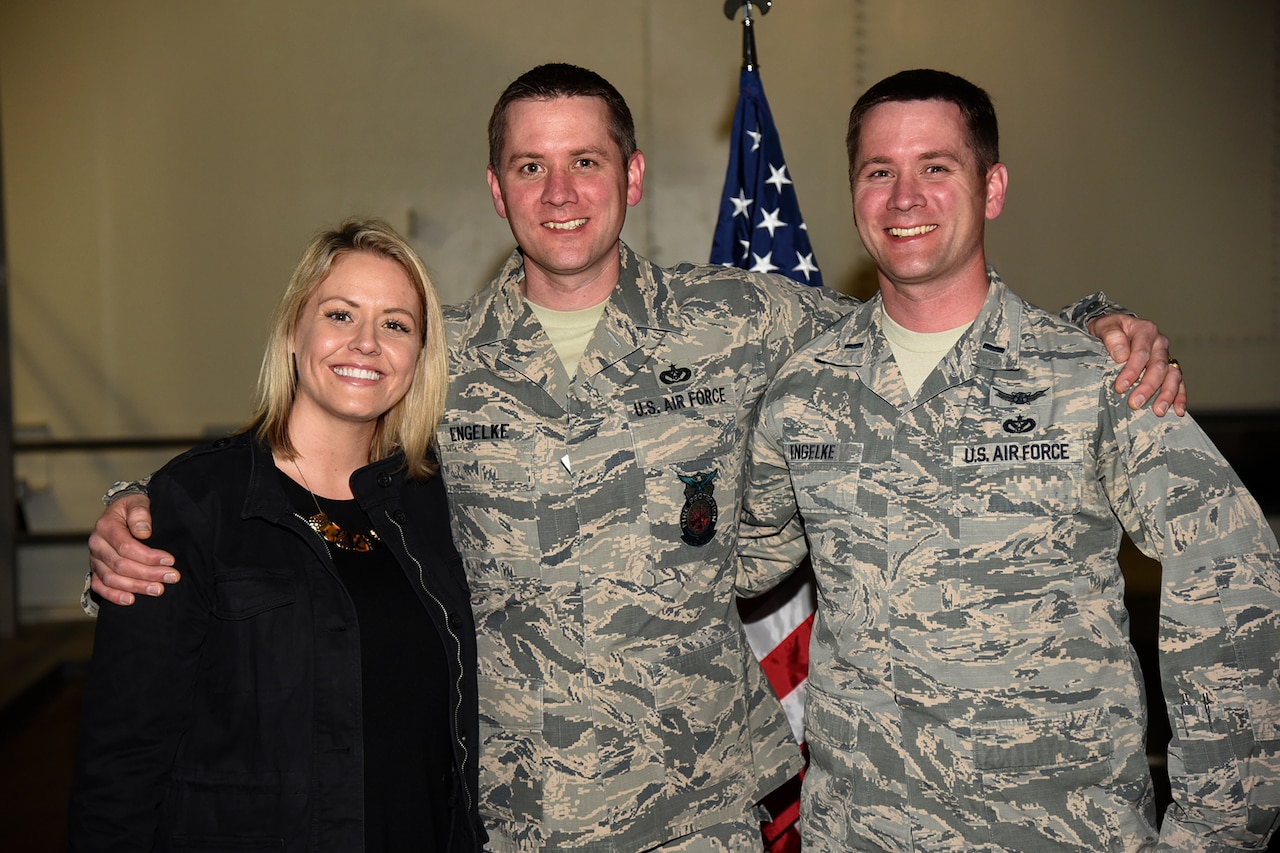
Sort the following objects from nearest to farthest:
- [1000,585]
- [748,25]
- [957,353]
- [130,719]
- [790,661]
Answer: [130,719]
[1000,585]
[957,353]
[790,661]
[748,25]

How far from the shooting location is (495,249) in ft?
17.5

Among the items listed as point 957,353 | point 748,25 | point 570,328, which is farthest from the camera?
point 748,25

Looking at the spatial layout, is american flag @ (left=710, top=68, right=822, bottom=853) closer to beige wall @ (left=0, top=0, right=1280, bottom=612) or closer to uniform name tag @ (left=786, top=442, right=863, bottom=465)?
uniform name tag @ (left=786, top=442, right=863, bottom=465)

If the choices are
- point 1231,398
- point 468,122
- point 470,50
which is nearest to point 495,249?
point 468,122

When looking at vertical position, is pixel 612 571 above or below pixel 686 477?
below

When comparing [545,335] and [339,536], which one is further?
[545,335]

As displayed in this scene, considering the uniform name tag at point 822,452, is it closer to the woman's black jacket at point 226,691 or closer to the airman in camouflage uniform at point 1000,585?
the airman in camouflage uniform at point 1000,585

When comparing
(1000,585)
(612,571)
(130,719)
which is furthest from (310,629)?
(1000,585)

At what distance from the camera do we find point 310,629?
1.59 metres

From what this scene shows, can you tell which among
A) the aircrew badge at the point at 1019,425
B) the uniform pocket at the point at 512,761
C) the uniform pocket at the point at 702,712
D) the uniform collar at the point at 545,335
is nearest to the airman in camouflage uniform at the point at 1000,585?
the aircrew badge at the point at 1019,425

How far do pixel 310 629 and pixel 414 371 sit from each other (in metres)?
0.55

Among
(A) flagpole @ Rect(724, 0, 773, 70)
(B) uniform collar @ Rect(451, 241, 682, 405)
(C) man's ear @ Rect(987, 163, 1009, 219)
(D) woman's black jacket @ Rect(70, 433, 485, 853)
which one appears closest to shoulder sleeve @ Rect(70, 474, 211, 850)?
(D) woman's black jacket @ Rect(70, 433, 485, 853)

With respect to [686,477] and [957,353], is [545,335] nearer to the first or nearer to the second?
[686,477]

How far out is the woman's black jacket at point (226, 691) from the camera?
148cm
